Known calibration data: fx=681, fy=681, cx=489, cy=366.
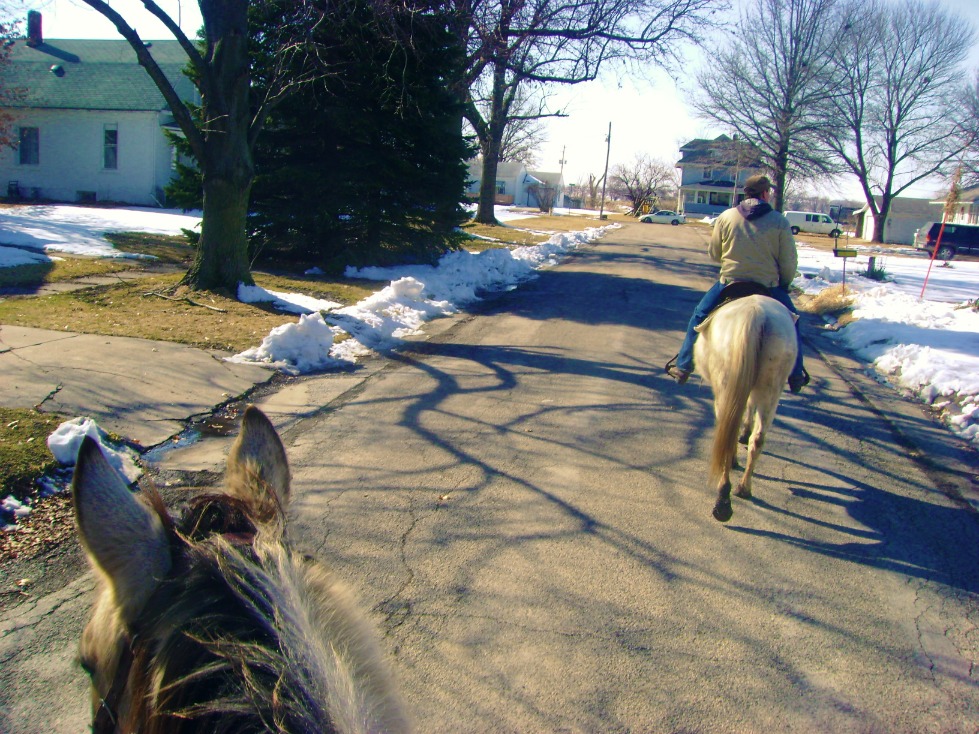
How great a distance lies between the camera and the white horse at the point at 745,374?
15.5 ft

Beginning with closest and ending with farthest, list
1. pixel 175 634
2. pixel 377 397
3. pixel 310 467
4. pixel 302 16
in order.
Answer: pixel 175 634
pixel 310 467
pixel 377 397
pixel 302 16

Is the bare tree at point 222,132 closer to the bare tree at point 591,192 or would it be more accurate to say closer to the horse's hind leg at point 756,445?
the horse's hind leg at point 756,445

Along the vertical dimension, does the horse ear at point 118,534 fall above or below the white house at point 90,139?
below

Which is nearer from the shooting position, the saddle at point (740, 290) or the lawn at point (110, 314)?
the lawn at point (110, 314)

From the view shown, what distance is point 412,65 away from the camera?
14547 mm

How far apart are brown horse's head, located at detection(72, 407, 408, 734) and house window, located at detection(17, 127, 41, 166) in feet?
116

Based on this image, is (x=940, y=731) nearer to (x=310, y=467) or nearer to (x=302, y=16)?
(x=310, y=467)

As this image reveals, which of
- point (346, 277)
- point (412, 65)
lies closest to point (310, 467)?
point (346, 277)

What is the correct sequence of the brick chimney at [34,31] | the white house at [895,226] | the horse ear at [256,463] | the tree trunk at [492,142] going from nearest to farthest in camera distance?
the horse ear at [256,463] < the tree trunk at [492,142] < the brick chimney at [34,31] < the white house at [895,226]

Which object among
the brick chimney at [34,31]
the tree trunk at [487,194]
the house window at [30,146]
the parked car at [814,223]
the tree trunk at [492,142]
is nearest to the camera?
the tree trunk at [492,142]

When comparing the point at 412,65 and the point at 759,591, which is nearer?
the point at 759,591

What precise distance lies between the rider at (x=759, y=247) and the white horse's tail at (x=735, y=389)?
1.19 metres

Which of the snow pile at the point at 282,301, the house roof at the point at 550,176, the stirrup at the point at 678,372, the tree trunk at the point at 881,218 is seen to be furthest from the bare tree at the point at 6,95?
the house roof at the point at 550,176

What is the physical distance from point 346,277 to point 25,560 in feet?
36.7
